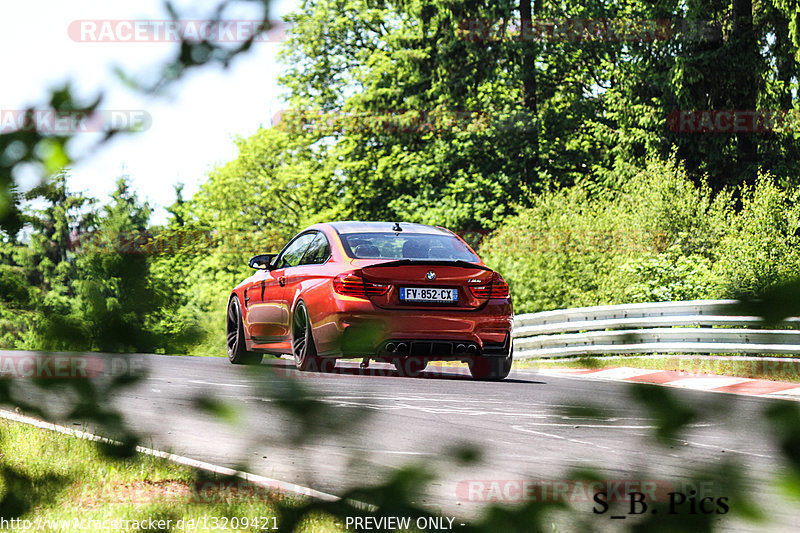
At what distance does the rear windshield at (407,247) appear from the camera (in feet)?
31.7

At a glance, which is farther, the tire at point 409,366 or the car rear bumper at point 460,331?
the tire at point 409,366

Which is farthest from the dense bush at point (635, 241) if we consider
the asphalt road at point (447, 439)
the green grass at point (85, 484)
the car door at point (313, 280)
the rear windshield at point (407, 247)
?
the asphalt road at point (447, 439)

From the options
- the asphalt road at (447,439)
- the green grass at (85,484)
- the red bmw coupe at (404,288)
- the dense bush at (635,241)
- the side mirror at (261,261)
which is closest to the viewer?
the asphalt road at (447,439)

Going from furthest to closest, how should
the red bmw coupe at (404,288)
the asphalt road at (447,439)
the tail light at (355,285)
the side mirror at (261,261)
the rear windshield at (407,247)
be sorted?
1. the side mirror at (261,261)
2. the rear windshield at (407,247)
3. the red bmw coupe at (404,288)
4. the tail light at (355,285)
5. the asphalt road at (447,439)

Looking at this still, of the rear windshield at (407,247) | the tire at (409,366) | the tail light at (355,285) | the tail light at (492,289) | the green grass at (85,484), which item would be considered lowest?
the tire at (409,366)

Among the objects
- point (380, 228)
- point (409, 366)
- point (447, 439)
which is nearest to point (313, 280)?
point (380, 228)

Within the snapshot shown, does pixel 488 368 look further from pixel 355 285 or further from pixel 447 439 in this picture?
pixel 447 439

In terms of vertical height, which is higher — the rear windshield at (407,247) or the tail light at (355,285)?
the rear windshield at (407,247)

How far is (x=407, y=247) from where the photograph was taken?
9852 mm

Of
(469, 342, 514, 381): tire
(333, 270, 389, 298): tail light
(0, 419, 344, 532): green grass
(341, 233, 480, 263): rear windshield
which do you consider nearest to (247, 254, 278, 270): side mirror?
(341, 233, 480, 263): rear windshield

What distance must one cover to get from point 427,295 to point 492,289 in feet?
2.32

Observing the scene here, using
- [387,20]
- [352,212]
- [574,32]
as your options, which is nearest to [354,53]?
[387,20]

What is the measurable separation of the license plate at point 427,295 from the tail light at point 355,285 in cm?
17

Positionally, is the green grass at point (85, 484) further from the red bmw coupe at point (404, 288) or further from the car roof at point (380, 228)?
the car roof at point (380, 228)
